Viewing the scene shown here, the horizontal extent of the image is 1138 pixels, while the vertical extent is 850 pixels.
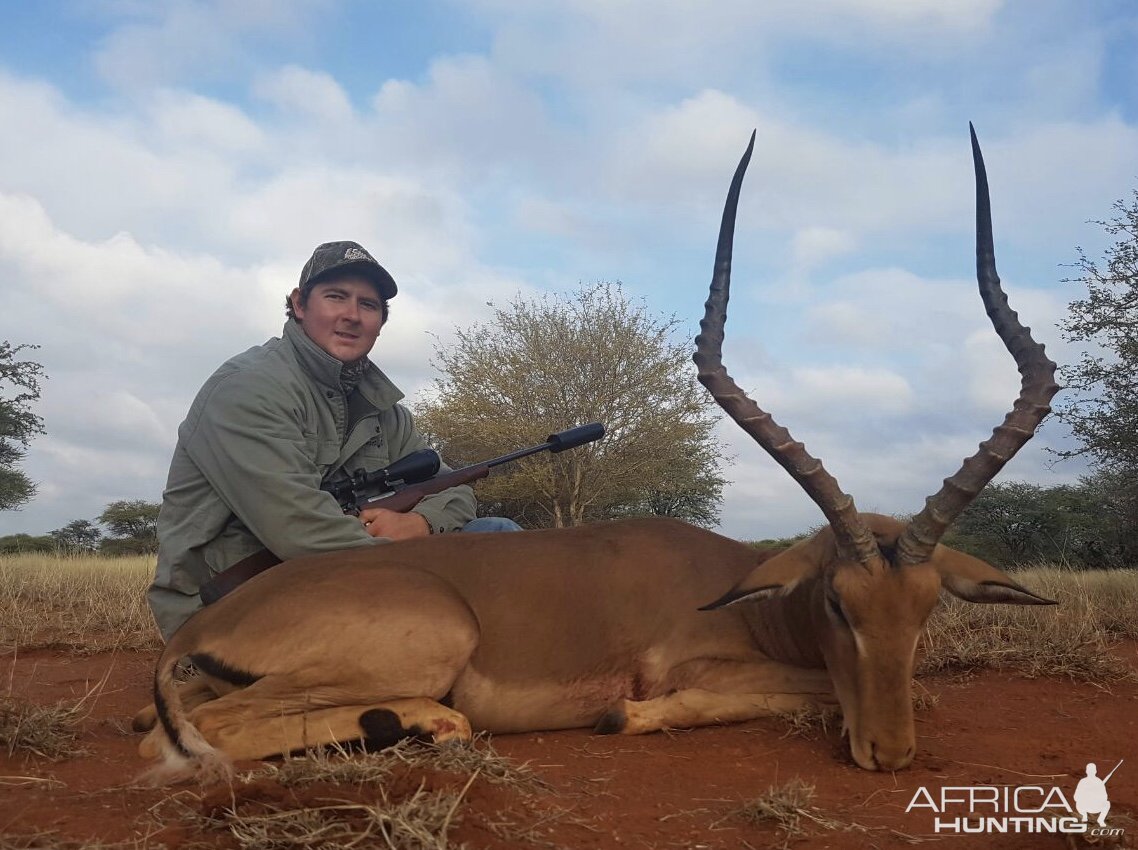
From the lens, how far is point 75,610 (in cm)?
862

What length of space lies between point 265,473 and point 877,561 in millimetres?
2925

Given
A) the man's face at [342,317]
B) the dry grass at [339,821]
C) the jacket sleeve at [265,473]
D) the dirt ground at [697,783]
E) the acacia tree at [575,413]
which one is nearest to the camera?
the dry grass at [339,821]

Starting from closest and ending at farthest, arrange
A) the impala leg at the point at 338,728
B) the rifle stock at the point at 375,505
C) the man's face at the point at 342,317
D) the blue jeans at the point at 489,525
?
the impala leg at the point at 338,728 < the rifle stock at the point at 375,505 < the man's face at the point at 342,317 < the blue jeans at the point at 489,525

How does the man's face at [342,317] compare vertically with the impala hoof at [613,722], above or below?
above

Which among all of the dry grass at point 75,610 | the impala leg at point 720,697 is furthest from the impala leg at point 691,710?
the dry grass at point 75,610

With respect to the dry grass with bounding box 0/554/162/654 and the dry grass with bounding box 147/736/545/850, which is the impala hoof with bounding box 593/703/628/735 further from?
the dry grass with bounding box 0/554/162/654

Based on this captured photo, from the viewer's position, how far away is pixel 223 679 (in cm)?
382

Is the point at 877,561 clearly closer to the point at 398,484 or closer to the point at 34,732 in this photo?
the point at 398,484

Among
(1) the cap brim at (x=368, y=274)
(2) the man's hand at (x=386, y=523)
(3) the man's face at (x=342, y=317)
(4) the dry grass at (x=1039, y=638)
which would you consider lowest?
(4) the dry grass at (x=1039, y=638)

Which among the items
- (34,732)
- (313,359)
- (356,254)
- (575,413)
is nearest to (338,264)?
(356,254)

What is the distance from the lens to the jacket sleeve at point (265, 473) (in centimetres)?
461

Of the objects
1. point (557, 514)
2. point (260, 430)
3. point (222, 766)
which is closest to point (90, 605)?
point (260, 430)

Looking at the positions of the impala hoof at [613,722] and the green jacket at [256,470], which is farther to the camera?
the green jacket at [256,470]

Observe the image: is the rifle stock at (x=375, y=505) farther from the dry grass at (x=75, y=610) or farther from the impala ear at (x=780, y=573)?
the dry grass at (x=75, y=610)
